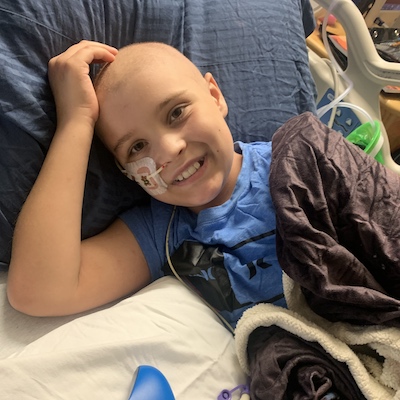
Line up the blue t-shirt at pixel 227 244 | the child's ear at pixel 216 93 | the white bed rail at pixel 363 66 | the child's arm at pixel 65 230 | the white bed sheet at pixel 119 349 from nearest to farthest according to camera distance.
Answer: the white bed sheet at pixel 119 349 < the child's arm at pixel 65 230 < the blue t-shirt at pixel 227 244 < the child's ear at pixel 216 93 < the white bed rail at pixel 363 66

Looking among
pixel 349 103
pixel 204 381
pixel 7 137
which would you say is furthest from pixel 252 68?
pixel 204 381

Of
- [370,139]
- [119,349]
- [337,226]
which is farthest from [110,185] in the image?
[370,139]

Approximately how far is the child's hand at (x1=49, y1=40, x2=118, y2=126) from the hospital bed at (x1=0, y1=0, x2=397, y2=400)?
0.03 meters

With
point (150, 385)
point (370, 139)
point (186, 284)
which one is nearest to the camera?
point (150, 385)

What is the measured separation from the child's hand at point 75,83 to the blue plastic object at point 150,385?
456 millimetres

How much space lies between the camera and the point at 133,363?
72 centimetres

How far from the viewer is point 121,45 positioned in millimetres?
931

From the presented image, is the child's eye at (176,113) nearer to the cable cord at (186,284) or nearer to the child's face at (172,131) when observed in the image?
the child's face at (172,131)

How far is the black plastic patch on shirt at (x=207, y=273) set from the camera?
2.83ft

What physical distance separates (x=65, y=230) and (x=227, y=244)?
0.31 metres

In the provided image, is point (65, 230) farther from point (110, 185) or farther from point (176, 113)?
point (176, 113)

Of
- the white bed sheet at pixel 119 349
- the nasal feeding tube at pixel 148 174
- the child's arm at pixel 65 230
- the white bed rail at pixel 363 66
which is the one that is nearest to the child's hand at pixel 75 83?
the child's arm at pixel 65 230

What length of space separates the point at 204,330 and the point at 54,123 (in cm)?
49

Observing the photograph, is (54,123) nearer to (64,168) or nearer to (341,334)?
(64,168)
